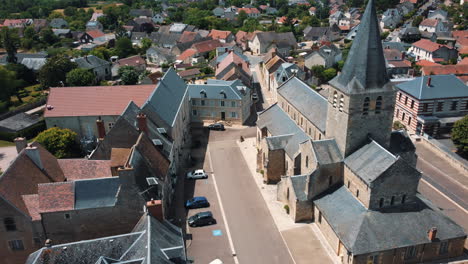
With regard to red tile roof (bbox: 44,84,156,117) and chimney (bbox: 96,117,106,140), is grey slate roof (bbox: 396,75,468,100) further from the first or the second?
chimney (bbox: 96,117,106,140)

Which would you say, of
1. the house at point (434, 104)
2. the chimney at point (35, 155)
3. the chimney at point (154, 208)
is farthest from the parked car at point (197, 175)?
the house at point (434, 104)

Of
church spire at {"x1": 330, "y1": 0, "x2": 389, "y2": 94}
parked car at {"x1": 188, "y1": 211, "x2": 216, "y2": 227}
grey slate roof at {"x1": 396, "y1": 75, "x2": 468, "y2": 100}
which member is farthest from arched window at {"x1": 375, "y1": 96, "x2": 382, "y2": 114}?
grey slate roof at {"x1": 396, "y1": 75, "x2": 468, "y2": 100}

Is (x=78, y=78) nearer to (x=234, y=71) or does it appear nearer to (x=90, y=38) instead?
(x=234, y=71)

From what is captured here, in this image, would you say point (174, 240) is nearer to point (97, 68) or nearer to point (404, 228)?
point (404, 228)

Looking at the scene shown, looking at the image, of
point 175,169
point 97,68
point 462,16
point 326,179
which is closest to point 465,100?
point 326,179

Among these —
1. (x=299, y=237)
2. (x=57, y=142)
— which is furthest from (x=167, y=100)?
(x=299, y=237)
